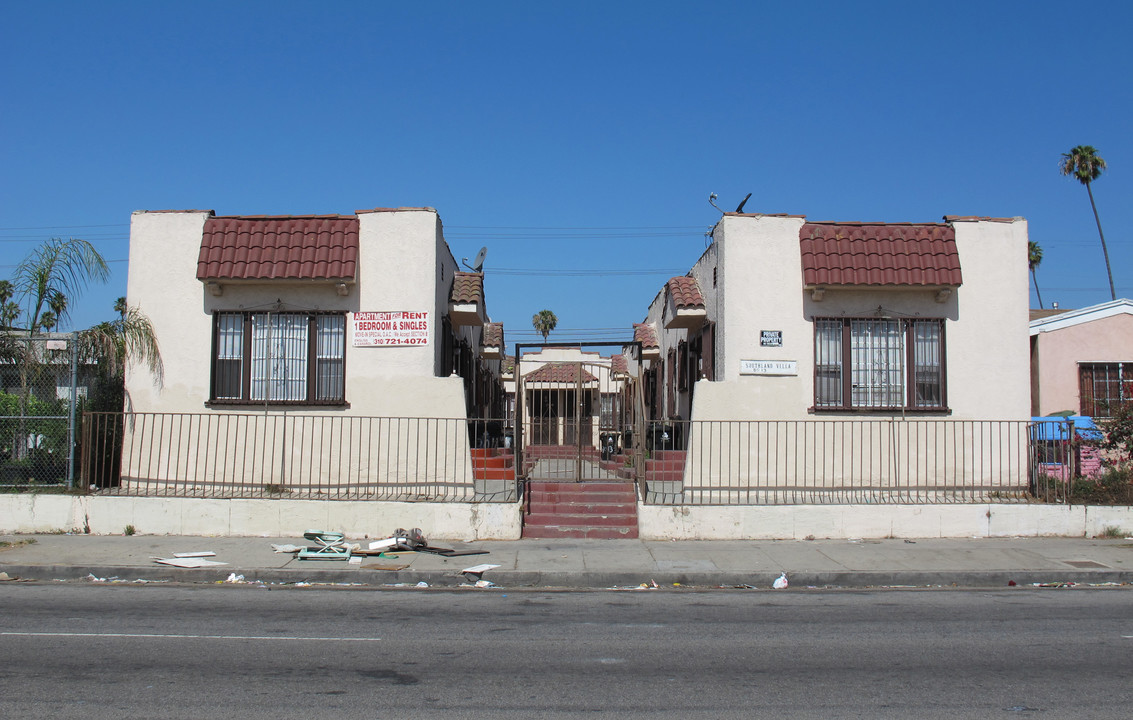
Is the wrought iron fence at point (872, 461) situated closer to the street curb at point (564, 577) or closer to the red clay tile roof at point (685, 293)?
the red clay tile roof at point (685, 293)

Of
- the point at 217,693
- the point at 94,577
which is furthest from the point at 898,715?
the point at 94,577

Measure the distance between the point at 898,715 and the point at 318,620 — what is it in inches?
203

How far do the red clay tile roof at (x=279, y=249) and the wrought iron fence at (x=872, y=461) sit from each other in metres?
6.04

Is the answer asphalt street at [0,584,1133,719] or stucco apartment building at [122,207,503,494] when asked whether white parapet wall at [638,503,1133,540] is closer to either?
asphalt street at [0,584,1133,719]

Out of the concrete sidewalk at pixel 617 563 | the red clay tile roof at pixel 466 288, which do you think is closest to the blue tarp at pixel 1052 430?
the concrete sidewalk at pixel 617 563

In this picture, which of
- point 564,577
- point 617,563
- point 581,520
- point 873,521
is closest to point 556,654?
point 564,577

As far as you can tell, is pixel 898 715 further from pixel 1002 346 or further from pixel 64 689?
pixel 1002 346

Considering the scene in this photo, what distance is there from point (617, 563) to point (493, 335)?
12.3 metres

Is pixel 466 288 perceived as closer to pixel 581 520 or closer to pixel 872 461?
pixel 581 520

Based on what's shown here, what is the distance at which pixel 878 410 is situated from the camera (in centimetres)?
1399

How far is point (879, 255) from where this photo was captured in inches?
553

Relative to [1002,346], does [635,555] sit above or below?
below

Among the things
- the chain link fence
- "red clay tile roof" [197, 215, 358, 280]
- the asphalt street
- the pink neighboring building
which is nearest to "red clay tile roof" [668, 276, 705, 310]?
"red clay tile roof" [197, 215, 358, 280]

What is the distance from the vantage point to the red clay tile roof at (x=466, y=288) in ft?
50.7
